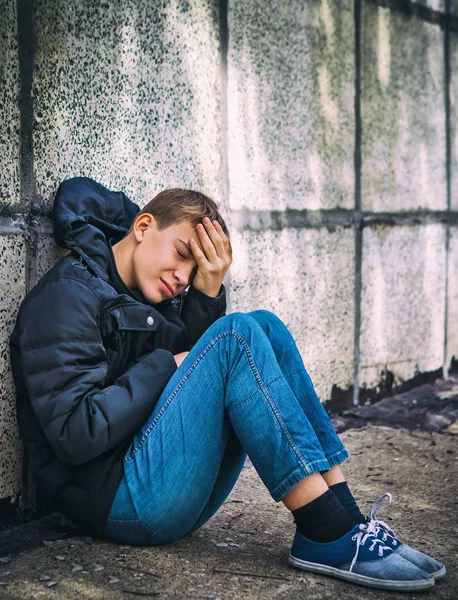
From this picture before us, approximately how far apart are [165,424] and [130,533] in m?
0.35

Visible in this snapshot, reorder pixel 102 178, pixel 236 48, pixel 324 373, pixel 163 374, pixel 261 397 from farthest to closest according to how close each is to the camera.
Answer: pixel 324 373 < pixel 236 48 < pixel 102 178 < pixel 163 374 < pixel 261 397

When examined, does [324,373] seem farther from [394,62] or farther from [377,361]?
[394,62]

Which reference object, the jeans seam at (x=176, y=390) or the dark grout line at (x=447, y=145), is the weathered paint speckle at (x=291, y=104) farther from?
the jeans seam at (x=176, y=390)

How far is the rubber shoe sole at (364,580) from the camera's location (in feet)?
7.01

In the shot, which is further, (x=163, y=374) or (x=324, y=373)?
(x=324, y=373)

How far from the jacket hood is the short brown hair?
4.9 inches

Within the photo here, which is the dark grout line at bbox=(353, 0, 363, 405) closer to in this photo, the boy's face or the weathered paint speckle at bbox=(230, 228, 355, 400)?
the weathered paint speckle at bbox=(230, 228, 355, 400)

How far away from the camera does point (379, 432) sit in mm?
3854

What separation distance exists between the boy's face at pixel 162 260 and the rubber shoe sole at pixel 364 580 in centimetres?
90

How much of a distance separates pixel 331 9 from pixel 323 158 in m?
0.72

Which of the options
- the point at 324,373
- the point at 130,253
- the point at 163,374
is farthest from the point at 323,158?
the point at 163,374

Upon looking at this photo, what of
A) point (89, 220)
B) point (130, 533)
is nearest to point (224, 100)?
point (89, 220)

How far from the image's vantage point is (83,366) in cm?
221

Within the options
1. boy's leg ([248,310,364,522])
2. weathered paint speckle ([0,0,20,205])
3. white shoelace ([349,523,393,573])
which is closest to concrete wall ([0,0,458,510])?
weathered paint speckle ([0,0,20,205])
